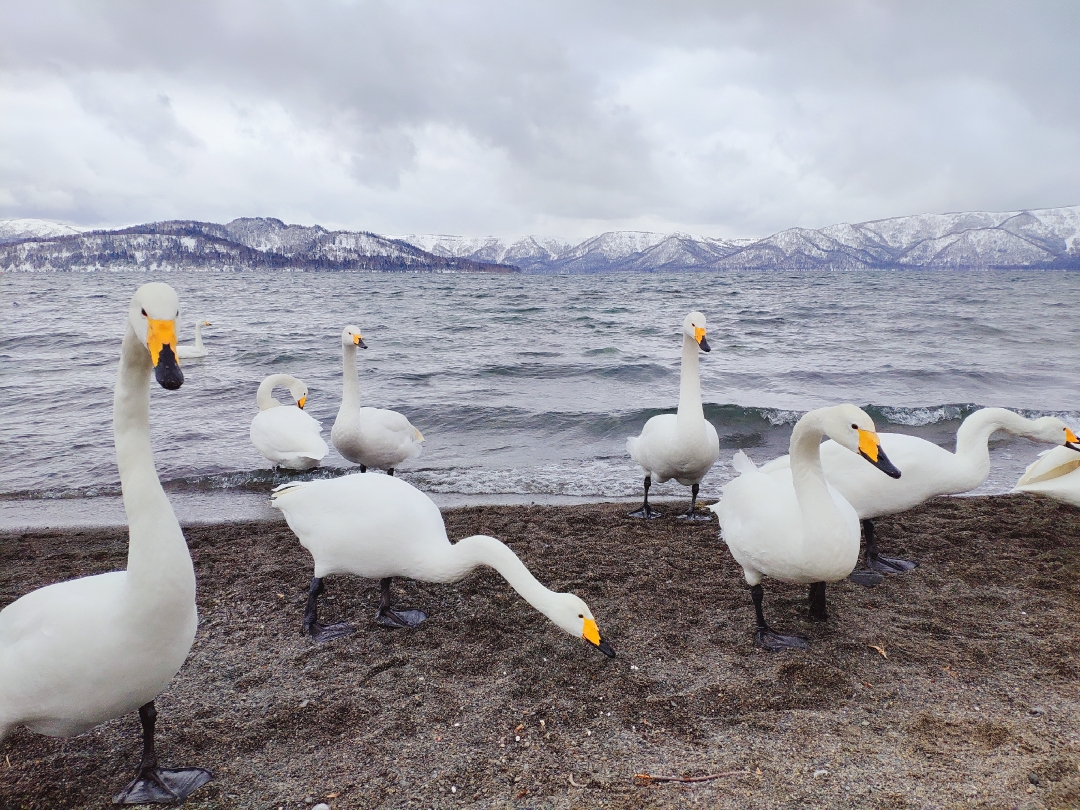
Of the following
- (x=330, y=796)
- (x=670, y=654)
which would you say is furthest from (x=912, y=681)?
(x=330, y=796)

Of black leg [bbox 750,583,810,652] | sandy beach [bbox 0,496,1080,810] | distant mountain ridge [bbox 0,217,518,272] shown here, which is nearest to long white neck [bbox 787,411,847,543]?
black leg [bbox 750,583,810,652]

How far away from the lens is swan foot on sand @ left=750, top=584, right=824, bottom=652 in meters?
4.32

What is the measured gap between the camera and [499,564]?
391cm

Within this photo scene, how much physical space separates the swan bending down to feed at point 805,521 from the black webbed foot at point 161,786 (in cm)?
341

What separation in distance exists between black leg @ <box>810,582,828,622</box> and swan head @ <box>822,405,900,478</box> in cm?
126

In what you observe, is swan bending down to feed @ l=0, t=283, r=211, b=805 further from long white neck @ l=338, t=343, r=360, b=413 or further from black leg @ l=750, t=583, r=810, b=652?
long white neck @ l=338, t=343, r=360, b=413

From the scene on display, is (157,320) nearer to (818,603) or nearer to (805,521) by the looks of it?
(805,521)

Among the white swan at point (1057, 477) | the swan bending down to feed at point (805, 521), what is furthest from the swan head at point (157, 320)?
the white swan at point (1057, 477)

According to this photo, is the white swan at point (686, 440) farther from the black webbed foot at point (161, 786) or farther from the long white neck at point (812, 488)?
the black webbed foot at point (161, 786)

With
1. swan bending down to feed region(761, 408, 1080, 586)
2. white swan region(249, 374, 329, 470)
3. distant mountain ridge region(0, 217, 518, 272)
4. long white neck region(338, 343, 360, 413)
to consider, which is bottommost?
white swan region(249, 374, 329, 470)

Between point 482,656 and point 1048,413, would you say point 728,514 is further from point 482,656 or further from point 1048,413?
point 1048,413

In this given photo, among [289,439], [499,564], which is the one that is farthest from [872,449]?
[289,439]

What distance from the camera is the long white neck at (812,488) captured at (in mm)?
3914

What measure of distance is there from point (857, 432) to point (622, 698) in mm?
2101
